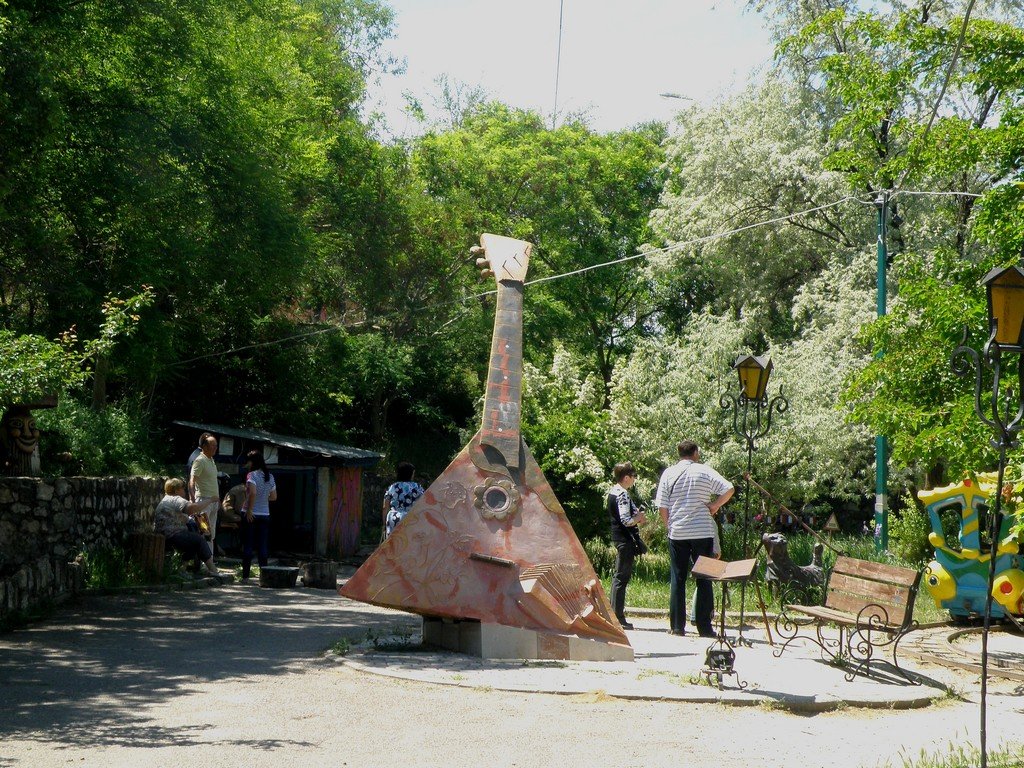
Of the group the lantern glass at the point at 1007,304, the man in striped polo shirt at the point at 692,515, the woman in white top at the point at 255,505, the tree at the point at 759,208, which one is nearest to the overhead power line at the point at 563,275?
the tree at the point at 759,208

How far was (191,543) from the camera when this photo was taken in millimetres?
14852

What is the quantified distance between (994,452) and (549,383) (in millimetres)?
11850

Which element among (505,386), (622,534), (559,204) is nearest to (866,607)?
(622,534)

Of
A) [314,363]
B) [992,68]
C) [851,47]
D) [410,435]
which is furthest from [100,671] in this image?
[410,435]

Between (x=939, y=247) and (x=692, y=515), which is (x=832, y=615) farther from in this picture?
(x=939, y=247)

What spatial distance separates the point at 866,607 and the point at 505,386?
353 cm

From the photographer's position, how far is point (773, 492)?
18359mm

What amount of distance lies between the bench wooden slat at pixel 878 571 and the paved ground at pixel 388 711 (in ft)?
2.86

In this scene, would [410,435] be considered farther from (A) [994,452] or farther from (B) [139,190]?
(A) [994,452]

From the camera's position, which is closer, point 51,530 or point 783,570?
point 51,530

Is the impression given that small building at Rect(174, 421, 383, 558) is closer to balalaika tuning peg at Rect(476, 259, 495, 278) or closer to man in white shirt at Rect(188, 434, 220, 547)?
man in white shirt at Rect(188, 434, 220, 547)

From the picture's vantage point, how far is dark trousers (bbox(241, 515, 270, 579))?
15.4 metres

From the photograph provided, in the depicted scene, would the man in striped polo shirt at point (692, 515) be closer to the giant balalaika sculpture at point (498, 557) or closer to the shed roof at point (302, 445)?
the giant balalaika sculpture at point (498, 557)

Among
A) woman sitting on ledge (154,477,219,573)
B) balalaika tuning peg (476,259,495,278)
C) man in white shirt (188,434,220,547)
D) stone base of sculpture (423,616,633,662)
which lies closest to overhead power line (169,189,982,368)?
man in white shirt (188,434,220,547)
